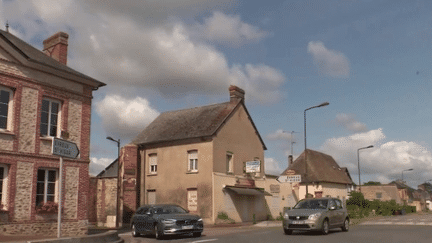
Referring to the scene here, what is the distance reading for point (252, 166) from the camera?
3275 cm

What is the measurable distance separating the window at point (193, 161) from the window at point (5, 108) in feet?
51.8

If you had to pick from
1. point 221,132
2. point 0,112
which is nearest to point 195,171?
point 221,132

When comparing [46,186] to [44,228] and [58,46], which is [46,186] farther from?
[58,46]

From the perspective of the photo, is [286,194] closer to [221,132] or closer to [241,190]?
[241,190]

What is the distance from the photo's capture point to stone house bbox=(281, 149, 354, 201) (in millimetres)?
51281

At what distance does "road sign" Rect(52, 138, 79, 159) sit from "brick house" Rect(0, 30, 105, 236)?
641 cm

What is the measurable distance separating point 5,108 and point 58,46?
19.9ft

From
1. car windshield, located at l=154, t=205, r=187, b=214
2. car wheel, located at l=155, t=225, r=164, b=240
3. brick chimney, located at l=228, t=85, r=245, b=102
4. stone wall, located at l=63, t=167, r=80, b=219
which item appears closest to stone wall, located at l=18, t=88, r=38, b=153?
stone wall, located at l=63, t=167, r=80, b=219

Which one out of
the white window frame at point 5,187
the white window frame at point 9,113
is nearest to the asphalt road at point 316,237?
the white window frame at point 5,187

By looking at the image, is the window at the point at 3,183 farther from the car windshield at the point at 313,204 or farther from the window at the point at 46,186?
the car windshield at the point at 313,204

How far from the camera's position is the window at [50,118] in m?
18.8

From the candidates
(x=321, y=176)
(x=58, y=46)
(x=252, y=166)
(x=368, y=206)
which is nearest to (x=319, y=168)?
(x=321, y=176)

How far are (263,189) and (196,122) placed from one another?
7772 mm

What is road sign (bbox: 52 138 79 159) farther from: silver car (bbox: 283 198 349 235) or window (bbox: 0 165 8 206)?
silver car (bbox: 283 198 349 235)
